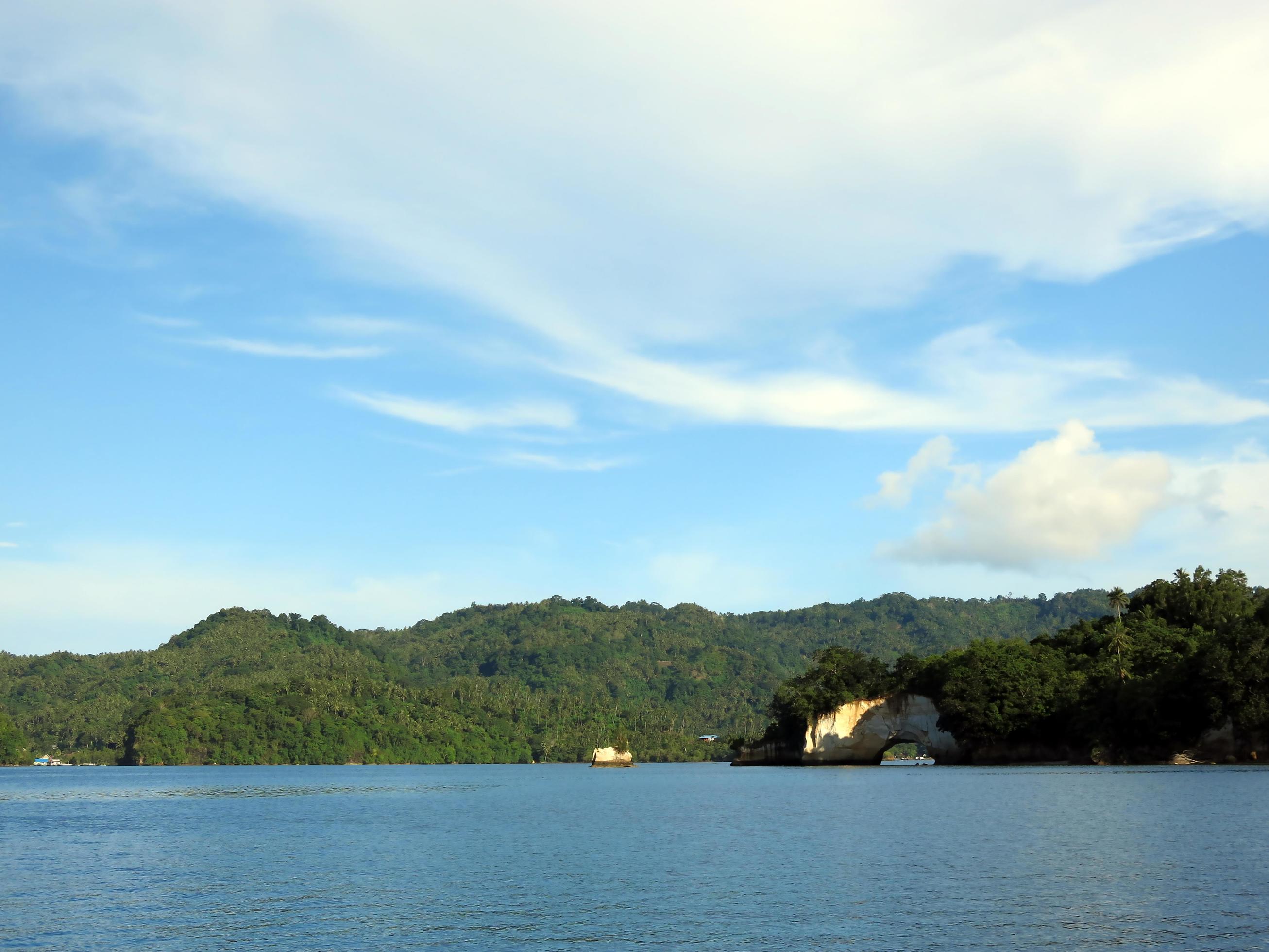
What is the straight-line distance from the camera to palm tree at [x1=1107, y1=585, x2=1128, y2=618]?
513ft

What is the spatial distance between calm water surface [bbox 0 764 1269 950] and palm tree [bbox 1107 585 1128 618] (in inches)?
2684

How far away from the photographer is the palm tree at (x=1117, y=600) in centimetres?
15650

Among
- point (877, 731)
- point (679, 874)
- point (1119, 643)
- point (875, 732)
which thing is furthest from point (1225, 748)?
point (679, 874)

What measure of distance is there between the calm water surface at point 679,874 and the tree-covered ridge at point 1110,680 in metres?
22.3

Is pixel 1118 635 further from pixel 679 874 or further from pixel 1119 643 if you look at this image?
pixel 679 874

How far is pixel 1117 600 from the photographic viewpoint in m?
158

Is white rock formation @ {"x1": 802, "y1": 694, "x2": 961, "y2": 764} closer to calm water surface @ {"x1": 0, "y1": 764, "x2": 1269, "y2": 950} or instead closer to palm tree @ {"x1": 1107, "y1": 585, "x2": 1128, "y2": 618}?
palm tree @ {"x1": 1107, "y1": 585, "x2": 1128, "y2": 618}

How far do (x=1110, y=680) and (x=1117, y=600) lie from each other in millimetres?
30504

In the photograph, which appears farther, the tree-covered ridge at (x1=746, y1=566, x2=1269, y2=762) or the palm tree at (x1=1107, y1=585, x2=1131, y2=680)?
the palm tree at (x1=1107, y1=585, x2=1131, y2=680)

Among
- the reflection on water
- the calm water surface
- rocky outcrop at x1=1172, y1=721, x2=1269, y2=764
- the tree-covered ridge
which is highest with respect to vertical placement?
the tree-covered ridge

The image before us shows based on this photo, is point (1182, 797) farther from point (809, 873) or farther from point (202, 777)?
point (202, 777)

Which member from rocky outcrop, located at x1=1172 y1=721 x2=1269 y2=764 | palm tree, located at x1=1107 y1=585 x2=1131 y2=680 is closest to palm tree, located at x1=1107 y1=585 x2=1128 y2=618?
palm tree, located at x1=1107 y1=585 x2=1131 y2=680

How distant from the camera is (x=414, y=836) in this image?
64.4m

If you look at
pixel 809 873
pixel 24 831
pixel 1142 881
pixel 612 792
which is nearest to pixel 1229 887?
pixel 1142 881
